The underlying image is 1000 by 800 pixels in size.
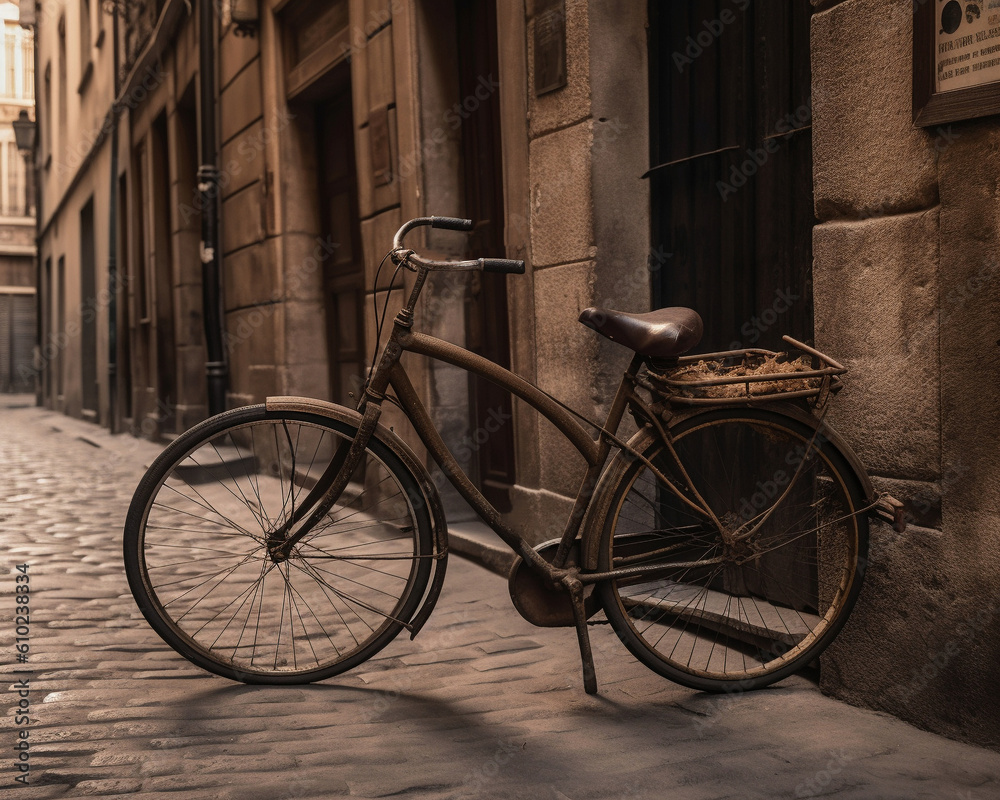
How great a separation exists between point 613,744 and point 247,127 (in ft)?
24.1

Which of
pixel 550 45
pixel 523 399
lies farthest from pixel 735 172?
pixel 523 399

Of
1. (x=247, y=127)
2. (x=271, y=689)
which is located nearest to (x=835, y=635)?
(x=271, y=689)

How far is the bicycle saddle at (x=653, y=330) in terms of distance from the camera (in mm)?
2781

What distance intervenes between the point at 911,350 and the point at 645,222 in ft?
5.59

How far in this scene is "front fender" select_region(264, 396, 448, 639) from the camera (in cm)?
300

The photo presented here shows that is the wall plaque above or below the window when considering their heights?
below

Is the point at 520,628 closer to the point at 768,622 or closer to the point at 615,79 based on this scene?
the point at 768,622

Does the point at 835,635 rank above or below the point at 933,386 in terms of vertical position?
below

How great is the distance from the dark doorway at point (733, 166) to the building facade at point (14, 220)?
30.7 meters

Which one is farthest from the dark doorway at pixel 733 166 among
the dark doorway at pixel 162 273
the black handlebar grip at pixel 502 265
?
the dark doorway at pixel 162 273

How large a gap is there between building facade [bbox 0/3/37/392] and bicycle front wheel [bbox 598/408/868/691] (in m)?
31.4

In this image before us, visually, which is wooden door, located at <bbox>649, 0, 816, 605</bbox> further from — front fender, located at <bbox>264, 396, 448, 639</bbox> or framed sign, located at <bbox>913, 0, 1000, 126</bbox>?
front fender, located at <bbox>264, 396, 448, 639</bbox>

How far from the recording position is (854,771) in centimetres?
244

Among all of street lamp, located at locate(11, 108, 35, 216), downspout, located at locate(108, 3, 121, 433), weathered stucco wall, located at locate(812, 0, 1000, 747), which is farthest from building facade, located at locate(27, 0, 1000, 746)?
street lamp, located at locate(11, 108, 35, 216)
